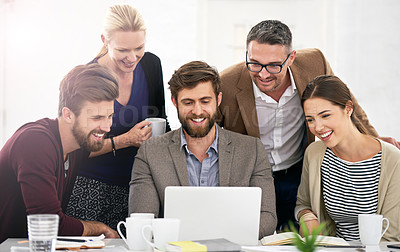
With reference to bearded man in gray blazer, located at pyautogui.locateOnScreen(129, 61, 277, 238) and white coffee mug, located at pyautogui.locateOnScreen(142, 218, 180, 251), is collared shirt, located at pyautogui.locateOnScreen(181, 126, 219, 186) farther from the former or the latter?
white coffee mug, located at pyautogui.locateOnScreen(142, 218, 180, 251)

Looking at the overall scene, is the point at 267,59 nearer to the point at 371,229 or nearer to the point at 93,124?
the point at 93,124

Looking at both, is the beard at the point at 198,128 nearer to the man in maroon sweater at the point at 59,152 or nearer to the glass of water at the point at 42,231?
the man in maroon sweater at the point at 59,152

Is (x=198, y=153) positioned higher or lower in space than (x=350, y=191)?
higher

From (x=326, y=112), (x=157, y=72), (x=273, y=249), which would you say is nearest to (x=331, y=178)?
(x=326, y=112)

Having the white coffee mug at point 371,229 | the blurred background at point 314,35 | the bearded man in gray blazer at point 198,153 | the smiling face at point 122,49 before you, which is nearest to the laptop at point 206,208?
the white coffee mug at point 371,229

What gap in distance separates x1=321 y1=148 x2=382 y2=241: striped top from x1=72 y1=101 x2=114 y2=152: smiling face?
1.15 meters

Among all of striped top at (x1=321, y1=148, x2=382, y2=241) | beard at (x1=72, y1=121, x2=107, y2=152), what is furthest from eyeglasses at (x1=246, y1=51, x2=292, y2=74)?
beard at (x1=72, y1=121, x2=107, y2=152)

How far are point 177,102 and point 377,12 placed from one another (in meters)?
2.60

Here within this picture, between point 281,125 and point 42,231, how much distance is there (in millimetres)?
1592

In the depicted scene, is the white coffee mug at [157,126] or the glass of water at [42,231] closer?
the glass of water at [42,231]

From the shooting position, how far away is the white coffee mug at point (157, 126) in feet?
8.32

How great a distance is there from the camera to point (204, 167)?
86.7 inches

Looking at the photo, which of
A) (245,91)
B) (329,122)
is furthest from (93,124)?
(329,122)

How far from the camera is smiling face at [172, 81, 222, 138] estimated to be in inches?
86.4
